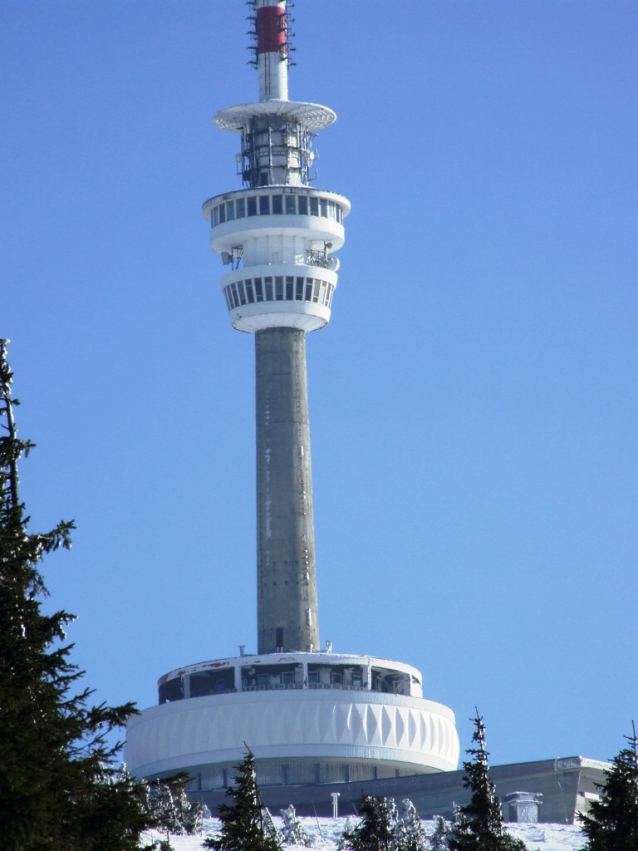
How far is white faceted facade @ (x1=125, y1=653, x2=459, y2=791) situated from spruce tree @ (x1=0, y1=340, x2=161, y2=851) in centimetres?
14062

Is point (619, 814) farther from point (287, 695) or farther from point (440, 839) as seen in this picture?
point (287, 695)

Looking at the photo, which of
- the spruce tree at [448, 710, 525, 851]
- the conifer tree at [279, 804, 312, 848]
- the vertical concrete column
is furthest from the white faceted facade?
the spruce tree at [448, 710, 525, 851]

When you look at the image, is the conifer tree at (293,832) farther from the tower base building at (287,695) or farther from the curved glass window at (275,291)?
the curved glass window at (275,291)

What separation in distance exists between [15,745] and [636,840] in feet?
79.3

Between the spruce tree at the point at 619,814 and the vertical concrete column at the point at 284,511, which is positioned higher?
the vertical concrete column at the point at 284,511

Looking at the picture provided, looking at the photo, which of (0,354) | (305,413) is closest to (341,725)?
(305,413)

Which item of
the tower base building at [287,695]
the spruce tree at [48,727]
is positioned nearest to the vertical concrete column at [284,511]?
the tower base building at [287,695]

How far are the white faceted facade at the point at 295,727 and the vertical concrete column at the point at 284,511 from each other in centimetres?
363

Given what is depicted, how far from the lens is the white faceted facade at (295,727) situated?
7106 inches

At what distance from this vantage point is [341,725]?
182 m

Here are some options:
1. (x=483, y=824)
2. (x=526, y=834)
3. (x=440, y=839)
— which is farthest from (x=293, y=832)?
(x=483, y=824)

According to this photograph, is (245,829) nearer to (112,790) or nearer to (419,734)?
(112,790)

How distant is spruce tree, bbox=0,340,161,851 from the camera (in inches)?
1426

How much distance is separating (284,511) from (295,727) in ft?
65.9
